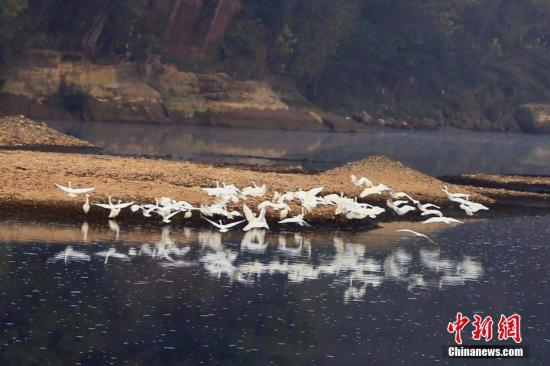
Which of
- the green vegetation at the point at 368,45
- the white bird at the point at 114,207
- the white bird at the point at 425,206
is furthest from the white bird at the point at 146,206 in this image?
the green vegetation at the point at 368,45

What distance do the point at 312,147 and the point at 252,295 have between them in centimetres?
5670

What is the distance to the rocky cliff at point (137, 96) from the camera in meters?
92.8

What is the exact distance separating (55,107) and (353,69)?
47.2 meters

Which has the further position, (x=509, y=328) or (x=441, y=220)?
(x=441, y=220)

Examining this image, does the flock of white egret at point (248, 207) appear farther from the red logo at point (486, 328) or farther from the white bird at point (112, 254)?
the red logo at point (486, 328)

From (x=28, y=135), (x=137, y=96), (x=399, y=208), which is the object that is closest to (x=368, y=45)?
(x=137, y=96)

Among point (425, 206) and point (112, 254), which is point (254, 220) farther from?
point (425, 206)

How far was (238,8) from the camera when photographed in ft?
368

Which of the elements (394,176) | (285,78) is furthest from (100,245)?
(285,78)

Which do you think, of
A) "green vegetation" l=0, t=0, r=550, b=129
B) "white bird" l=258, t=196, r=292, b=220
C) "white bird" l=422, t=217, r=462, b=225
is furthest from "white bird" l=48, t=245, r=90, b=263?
"green vegetation" l=0, t=0, r=550, b=129

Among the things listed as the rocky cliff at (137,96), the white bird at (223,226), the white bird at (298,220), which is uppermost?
the rocky cliff at (137,96)

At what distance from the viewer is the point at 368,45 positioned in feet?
433

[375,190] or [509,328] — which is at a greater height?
[375,190]

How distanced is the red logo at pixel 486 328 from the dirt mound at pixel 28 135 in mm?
35782
